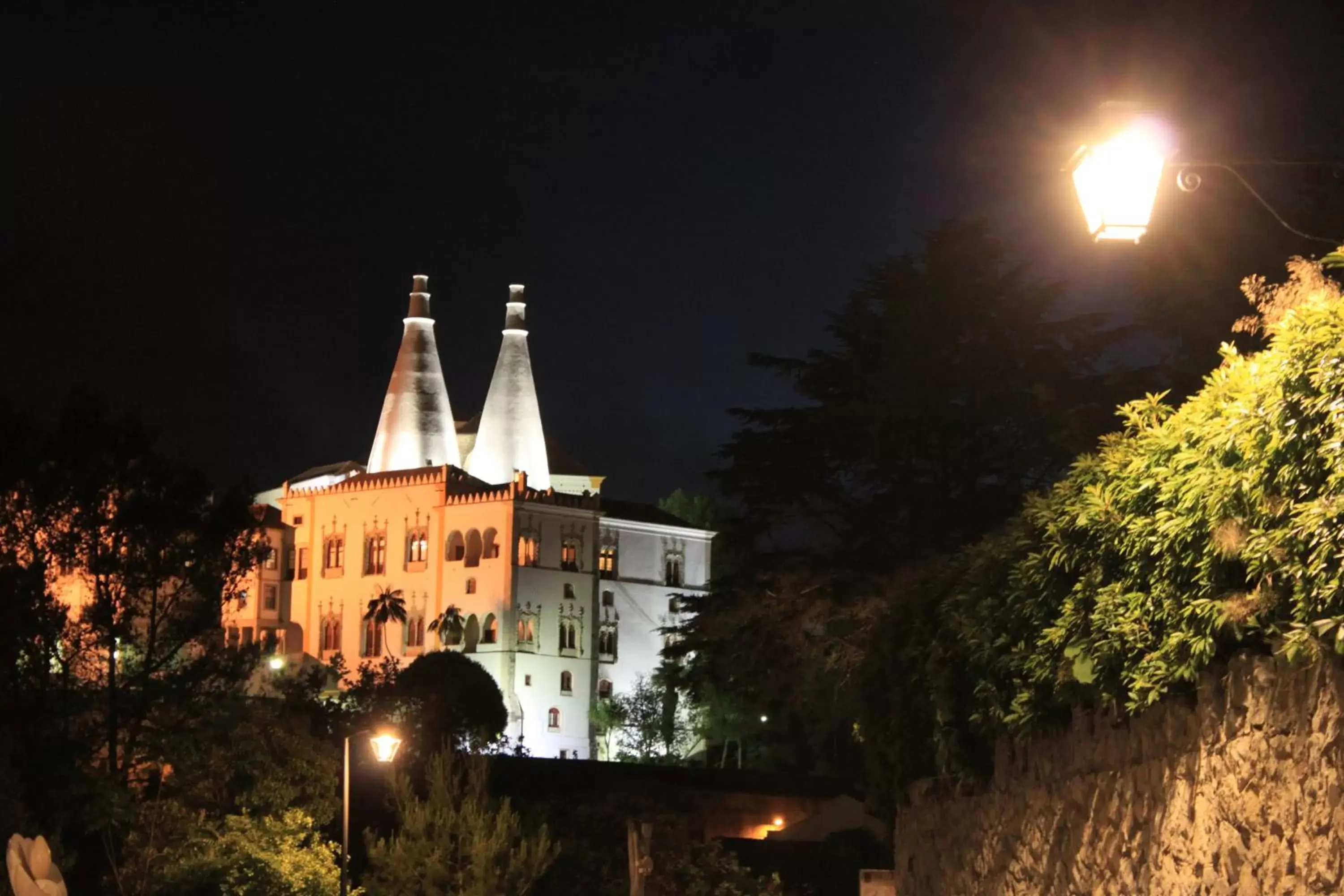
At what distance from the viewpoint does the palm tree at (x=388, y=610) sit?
251 ft

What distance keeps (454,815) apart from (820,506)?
6229 millimetres

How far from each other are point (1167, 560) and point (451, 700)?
55.6m

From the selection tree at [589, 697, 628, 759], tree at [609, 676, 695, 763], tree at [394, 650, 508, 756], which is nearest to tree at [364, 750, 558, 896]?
tree at [394, 650, 508, 756]

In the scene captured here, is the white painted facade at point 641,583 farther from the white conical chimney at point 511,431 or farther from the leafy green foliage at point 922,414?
the leafy green foliage at point 922,414

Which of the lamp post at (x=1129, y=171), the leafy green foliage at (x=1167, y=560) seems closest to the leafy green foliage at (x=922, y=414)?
the leafy green foliage at (x=1167, y=560)

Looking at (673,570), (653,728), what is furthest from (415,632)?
(673,570)

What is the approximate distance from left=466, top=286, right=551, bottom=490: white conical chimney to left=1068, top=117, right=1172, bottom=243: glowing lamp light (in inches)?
2937

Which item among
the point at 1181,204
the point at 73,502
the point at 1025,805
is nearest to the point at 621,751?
the point at 73,502

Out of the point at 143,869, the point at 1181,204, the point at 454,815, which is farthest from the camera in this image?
the point at 143,869

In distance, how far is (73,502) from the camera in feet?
115

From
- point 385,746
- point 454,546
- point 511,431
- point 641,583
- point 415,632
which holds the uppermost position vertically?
point 511,431

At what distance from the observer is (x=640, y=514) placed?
82.9 metres

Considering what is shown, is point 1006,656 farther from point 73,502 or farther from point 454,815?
point 73,502

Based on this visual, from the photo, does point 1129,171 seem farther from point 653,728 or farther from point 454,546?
point 454,546
